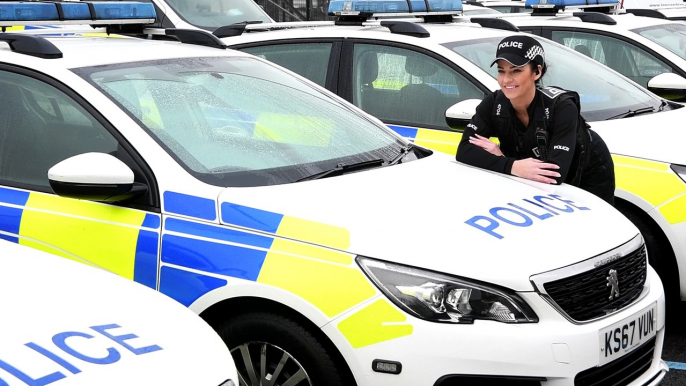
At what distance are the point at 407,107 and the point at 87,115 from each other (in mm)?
2263

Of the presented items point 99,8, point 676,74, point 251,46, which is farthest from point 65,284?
point 676,74

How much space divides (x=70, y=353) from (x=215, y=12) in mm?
8084

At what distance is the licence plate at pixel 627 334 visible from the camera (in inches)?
122

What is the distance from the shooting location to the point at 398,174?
12.2 ft

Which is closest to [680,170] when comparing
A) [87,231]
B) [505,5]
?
[87,231]

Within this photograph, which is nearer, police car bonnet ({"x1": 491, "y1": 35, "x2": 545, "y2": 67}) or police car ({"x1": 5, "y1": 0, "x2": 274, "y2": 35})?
police car bonnet ({"x1": 491, "y1": 35, "x2": 545, "y2": 67})

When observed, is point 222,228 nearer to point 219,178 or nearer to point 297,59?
point 219,178

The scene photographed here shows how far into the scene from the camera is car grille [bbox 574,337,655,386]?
305 centimetres

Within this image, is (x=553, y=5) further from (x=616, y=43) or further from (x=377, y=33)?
(x=377, y=33)

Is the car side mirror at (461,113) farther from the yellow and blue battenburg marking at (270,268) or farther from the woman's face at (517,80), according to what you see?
the yellow and blue battenburg marking at (270,268)

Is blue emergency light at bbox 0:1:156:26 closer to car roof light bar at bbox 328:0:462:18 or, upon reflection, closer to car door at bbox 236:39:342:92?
car door at bbox 236:39:342:92

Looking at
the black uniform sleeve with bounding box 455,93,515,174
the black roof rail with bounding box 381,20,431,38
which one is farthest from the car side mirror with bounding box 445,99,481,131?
the black roof rail with bounding box 381,20,431,38

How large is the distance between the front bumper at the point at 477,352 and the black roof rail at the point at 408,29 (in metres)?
2.76

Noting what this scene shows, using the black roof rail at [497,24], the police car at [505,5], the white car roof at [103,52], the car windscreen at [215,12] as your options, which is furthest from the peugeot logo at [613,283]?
the police car at [505,5]
